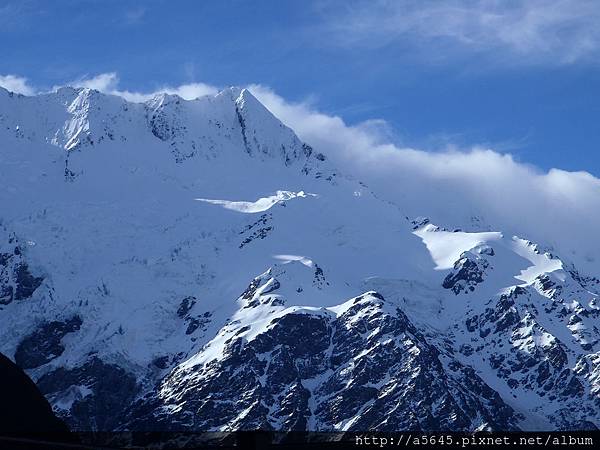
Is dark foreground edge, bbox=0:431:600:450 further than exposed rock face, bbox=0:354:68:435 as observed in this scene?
No

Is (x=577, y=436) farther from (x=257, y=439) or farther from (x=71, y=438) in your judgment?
(x=71, y=438)

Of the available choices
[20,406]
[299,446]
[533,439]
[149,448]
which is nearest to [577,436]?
[533,439]

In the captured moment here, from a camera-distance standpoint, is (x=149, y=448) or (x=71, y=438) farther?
(x=71, y=438)

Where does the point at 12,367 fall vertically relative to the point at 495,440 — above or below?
above

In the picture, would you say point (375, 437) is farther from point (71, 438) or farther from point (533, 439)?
point (71, 438)

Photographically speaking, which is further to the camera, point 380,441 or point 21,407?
point 21,407

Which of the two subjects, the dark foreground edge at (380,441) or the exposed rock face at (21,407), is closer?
the dark foreground edge at (380,441)

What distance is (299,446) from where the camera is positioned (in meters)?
51.2

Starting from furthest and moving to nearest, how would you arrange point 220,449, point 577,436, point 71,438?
point 71,438 → point 577,436 → point 220,449

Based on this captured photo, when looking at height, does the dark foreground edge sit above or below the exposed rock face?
below

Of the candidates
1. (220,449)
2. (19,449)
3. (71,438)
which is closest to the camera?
(19,449)

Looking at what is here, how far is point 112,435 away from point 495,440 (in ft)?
51.1

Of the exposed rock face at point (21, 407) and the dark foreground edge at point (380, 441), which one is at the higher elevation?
the exposed rock face at point (21, 407)

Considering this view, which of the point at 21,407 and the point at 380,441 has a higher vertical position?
the point at 21,407
